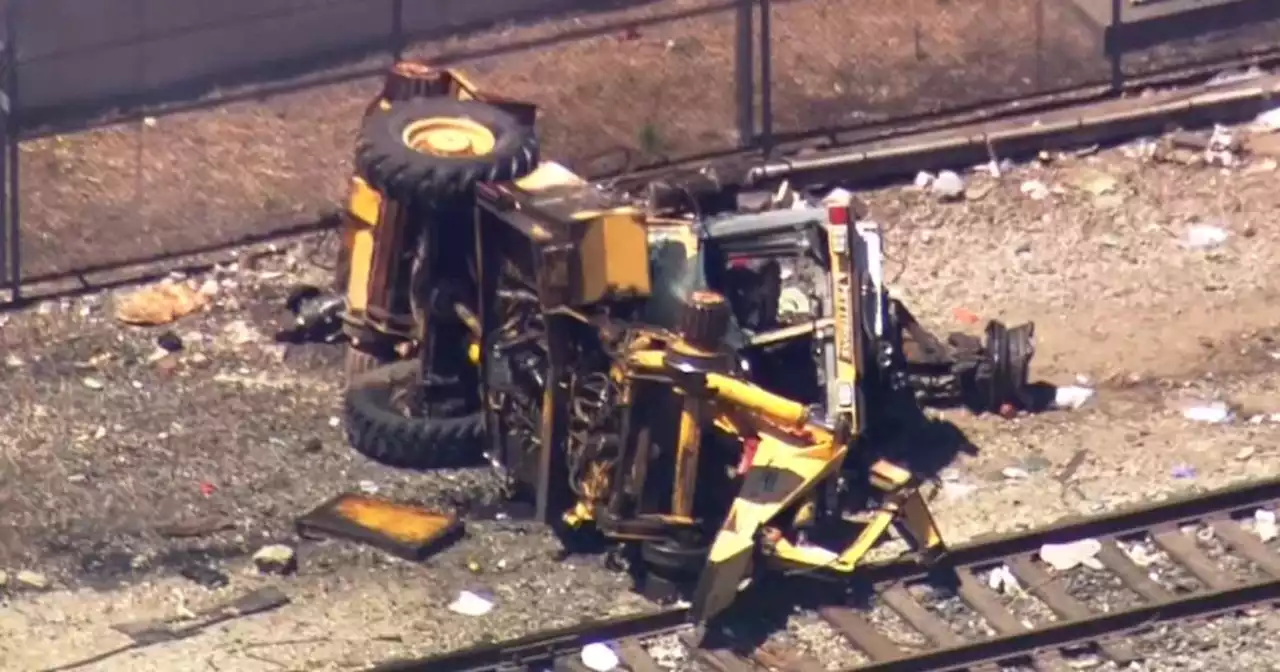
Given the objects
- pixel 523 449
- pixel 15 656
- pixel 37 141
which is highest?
pixel 37 141

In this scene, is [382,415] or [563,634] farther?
[382,415]

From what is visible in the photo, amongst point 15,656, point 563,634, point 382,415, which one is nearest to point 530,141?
point 382,415

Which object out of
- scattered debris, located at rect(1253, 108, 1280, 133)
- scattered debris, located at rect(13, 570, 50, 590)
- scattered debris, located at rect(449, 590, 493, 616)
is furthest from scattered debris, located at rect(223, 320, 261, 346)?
scattered debris, located at rect(1253, 108, 1280, 133)

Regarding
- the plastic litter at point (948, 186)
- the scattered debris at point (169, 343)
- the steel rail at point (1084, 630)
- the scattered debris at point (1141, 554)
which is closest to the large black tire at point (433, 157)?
the scattered debris at point (169, 343)

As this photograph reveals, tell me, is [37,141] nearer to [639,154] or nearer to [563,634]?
[639,154]

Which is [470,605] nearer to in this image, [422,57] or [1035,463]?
[1035,463]

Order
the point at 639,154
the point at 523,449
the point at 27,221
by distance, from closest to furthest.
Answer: the point at 523,449 → the point at 27,221 → the point at 639,154

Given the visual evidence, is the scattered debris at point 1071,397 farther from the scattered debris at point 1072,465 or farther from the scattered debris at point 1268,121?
the scattered debris at point 1268,121
